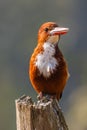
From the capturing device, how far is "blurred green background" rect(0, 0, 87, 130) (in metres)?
31.4

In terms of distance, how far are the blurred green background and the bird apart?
66.6 ft

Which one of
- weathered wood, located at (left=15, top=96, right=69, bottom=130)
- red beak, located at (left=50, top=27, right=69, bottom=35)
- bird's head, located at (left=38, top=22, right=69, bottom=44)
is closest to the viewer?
weathered wood, located at (left=15, top=96, right=69, bottom=130)

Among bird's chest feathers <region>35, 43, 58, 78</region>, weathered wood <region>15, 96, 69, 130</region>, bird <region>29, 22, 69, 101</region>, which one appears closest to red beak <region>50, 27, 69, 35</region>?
bird <region>29, 22, 69, 101</region>

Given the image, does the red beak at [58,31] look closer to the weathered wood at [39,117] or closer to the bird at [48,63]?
the bird at [48,63]

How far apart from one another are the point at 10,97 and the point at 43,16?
25.5 feet

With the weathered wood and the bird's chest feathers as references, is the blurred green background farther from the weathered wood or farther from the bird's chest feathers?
the weathered wood

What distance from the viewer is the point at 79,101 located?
32.8m

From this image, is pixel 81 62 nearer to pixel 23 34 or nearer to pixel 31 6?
pixel 23 34

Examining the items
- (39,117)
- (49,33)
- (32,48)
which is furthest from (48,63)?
(32,48)

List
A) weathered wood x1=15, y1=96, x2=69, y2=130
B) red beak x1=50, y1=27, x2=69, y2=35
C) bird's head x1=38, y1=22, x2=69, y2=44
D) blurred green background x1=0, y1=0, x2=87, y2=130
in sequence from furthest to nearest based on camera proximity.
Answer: blurred green background x1=0, y1=0, x2=87, y2=130, bird's head x1=38, y1=22, x2=69, y2=44, red beak x1=50, y1=27, x2=69, y2=35, weathered wood x1=15, y1=96, x2=69, y2=130

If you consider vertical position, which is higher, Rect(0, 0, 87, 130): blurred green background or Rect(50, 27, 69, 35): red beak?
Rect(0, 0, 87, 130): blurred green background

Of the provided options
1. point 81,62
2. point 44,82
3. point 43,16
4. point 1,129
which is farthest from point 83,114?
point 44,82

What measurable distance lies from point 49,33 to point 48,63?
0.21 metres

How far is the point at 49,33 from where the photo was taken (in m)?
6.66
